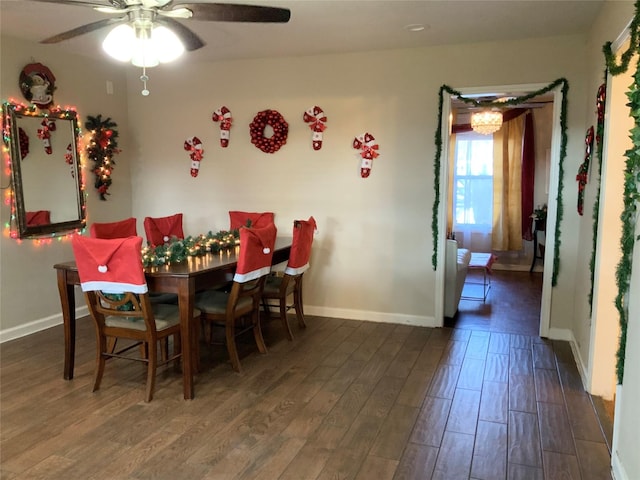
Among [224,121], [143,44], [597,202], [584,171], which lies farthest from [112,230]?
[584,171]

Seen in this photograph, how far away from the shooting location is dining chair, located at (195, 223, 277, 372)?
134 inches

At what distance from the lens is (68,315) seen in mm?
3369

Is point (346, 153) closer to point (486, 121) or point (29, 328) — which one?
point (486, 121)

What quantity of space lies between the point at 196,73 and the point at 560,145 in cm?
352

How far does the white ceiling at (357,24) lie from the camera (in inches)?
135

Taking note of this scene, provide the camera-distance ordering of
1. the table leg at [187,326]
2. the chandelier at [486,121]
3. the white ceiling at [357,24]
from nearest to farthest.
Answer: the table leg at [187,326] < the white ceiling at [357,24] < the chandelier at [486,121]

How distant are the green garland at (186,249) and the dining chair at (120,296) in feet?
0.91

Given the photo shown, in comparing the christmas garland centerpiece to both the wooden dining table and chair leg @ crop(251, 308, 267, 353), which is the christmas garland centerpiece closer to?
the wooden dining table

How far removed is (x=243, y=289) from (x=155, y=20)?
1763mm

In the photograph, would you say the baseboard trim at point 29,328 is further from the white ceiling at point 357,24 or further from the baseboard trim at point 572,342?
the baseboard trim at point 572,342

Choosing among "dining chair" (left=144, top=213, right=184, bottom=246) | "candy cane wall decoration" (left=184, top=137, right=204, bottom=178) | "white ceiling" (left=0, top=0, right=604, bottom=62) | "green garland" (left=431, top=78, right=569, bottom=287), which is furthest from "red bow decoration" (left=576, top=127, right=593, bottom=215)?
"candy cane wall decoration" (left=184, top=137, right=204, bottom=178)

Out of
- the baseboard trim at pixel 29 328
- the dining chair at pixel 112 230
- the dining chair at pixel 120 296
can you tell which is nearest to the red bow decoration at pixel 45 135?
the dining chair at pixel 112 230

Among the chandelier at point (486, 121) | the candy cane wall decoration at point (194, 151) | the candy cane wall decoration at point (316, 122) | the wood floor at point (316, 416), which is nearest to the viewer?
the wood floor at point (316, 416)

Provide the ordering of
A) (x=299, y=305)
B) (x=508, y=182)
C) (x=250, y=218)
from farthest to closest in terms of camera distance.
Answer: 1. (x=508, y=182)
2. (x=250, y=218)
3. (x=299, y=305)
